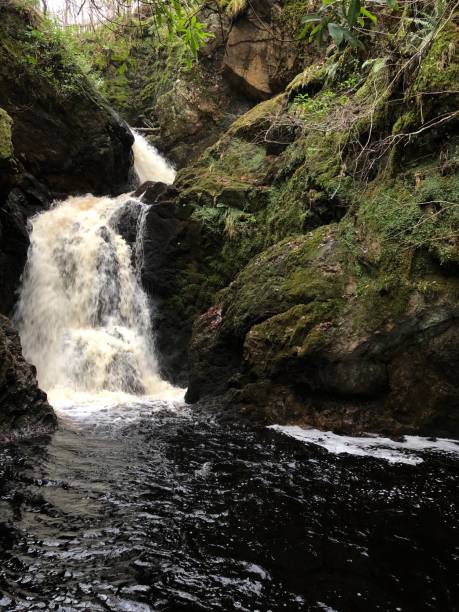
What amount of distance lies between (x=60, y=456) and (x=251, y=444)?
2.35 m

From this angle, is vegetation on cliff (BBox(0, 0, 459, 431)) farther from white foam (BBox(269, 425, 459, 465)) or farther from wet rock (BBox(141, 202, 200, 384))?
white foam (BBox(269, 425, 459, 465))

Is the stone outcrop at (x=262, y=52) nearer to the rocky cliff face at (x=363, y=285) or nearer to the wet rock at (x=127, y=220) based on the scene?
the rocky cliff face at (x=363, y=285)

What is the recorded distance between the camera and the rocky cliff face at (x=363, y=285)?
5.98 meters

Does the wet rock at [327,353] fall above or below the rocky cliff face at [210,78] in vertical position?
below

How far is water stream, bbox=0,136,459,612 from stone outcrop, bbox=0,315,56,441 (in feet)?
1.24

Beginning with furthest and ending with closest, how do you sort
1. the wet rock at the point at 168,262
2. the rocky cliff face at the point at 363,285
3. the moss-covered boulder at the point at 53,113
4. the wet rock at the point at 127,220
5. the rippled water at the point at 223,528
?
the moss-covered boulder at the point at 53,113 < the wet rock at the point at 127,220 < the wet rock at the point at 168,262 < the rocky cliff face at the point at 363,285 < the rippled water at the point at 223,528

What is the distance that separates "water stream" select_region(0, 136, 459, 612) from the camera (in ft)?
9.26

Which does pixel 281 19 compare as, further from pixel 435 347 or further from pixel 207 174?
pixel 435 347

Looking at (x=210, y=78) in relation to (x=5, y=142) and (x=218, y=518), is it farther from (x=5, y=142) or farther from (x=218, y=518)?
(x=218, y=518)

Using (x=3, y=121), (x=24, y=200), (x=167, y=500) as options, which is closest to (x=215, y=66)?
(x=24, y=200)

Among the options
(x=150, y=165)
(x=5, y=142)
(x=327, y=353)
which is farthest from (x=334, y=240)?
(x=150, y=165)

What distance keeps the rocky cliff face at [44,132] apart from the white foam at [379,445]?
24.8 ft

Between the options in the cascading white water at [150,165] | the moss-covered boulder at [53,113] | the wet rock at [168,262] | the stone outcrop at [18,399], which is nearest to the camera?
the stone outcrop at [18,399]

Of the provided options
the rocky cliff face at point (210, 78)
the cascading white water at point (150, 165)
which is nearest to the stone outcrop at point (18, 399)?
the rocky cliff face at point (210, 78)
